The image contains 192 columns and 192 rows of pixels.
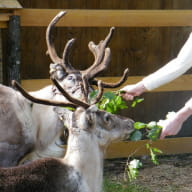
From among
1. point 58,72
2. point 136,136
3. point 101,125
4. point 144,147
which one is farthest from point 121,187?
point 101,125

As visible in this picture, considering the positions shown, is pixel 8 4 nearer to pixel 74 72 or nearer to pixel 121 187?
pixel 74 72

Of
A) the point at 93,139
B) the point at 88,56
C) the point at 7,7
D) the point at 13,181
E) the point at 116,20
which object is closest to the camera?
the point at 13,181

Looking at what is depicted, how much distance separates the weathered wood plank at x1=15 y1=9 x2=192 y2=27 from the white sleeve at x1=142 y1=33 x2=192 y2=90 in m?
1.66

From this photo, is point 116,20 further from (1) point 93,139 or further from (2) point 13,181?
(2) point 13,181

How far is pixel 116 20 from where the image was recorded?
5.53 metres

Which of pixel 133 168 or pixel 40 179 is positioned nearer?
pixel 40 179

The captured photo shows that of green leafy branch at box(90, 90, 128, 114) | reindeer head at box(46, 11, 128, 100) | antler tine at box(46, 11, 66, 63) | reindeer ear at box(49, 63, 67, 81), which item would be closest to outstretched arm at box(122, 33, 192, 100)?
green leafy branch at box(90, 90, 128, 114)

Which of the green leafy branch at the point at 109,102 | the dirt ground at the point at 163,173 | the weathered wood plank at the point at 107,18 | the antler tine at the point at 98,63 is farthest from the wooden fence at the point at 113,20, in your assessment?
the green leafy branch at the point at 109,102

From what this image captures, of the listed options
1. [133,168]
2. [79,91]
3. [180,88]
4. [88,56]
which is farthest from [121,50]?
[133,168]

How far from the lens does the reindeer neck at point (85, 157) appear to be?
3.44m

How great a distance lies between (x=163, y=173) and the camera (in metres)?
5.75

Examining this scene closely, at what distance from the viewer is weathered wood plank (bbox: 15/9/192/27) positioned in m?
5.29

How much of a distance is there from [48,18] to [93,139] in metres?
2.14

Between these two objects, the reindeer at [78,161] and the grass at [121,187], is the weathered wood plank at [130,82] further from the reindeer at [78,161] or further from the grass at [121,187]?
the reindeer at [78,161]
